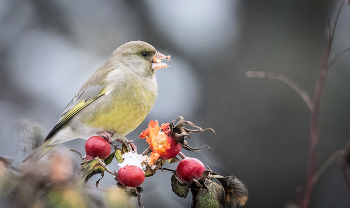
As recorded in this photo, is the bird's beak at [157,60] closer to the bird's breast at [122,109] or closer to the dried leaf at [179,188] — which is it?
the bird's breast at [122,109]

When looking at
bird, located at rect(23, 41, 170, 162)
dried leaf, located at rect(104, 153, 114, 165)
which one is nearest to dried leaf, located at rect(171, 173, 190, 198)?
dried leaf, located at rect(104, 153, 114, 165)

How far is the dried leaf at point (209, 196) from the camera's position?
0.56 metres

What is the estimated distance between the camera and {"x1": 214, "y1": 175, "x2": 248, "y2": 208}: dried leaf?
597 millimetres

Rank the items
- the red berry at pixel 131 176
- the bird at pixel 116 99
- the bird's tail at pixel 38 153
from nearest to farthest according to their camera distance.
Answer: the red berry at pixel 131 176
the bird's tail at pixel 38 153
the bird at pixel 116 99

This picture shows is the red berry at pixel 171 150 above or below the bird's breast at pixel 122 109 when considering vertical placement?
above

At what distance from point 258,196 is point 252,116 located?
24.0 inches

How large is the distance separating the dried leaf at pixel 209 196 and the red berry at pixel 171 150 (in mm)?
85

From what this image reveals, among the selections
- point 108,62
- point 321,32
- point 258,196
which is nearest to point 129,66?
point 108,62

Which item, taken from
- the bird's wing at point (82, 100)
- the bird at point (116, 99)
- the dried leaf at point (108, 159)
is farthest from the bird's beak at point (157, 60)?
the dried leaf at point (108, 159)

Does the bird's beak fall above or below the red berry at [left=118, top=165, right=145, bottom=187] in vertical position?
above

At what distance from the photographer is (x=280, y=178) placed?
219cm

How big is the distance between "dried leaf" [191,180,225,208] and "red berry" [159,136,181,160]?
0.08 meters

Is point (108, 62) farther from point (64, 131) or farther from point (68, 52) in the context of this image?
point (68, 52)

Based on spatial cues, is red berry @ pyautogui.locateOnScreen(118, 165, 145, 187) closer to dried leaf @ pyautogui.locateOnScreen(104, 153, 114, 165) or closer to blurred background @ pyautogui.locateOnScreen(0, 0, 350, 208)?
dried leaf @ pyautogui.locateOnScreen(104, 153, 114, 165)
